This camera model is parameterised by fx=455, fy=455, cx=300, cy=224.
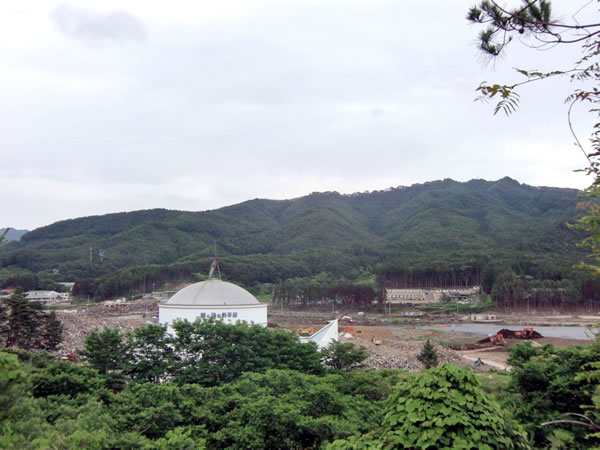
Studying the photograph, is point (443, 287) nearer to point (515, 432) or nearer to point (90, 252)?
point (90, 252)

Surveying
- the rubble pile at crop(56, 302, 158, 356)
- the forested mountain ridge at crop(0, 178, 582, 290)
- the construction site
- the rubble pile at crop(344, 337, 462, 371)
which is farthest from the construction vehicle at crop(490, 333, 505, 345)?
the forested mountain ridge at crop(0, 178, 582, 290)

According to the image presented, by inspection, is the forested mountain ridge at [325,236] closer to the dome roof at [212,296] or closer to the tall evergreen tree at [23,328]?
the tall evergreen tree at [23,328]

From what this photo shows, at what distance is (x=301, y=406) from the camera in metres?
11.1

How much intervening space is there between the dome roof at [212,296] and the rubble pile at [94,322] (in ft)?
18.1

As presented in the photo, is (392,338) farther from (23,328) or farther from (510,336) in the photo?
(23,328)

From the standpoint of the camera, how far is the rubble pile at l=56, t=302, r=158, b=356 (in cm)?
3536

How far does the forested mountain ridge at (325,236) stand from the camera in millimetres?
102562

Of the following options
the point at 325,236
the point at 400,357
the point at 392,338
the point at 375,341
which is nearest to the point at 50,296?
the point at 392,338

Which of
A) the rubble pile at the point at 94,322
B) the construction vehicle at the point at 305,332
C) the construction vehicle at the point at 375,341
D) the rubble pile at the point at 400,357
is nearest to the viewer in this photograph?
the rubble pile at the point at 400,357

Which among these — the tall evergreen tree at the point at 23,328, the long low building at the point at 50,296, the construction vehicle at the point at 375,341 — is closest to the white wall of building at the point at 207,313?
the tall evergreen tree at the point at 23,328

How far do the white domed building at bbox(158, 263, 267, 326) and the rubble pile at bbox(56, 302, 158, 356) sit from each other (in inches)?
207

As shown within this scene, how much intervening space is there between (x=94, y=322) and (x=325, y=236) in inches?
4072

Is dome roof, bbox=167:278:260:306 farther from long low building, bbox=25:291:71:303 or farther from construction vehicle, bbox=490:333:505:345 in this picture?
long low building, bbox=25:291:71:303

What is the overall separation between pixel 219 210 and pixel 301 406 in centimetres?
16469
